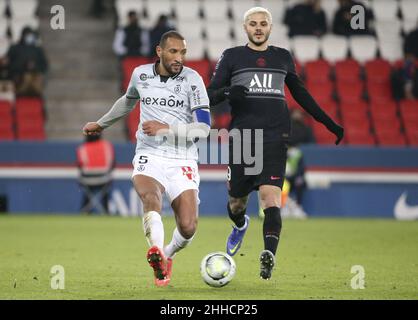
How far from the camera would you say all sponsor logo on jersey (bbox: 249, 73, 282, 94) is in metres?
9.71

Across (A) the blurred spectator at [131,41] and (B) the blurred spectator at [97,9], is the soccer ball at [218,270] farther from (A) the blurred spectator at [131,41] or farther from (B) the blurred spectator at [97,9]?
(B) the blurred spectator at [97,9]

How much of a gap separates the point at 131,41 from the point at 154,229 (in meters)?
12.2

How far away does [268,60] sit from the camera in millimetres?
9742

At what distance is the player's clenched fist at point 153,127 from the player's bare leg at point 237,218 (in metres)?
1.91

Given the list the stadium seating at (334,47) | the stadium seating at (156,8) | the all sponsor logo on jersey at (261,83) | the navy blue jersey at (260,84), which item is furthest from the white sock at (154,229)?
the stadium seating at (156,8)

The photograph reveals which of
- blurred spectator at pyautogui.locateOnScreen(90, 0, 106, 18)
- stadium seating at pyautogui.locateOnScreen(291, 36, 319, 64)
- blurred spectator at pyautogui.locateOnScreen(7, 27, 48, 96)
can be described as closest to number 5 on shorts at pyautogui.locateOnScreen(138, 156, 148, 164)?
blurred spectator at pyautogui.locateOnScreen(7, 27, 48, 96)

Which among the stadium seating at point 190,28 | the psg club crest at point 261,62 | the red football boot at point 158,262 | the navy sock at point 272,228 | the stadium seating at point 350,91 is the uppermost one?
the stadium seating at point 190,28

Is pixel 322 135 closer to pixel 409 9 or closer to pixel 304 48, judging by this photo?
pixel 304 48

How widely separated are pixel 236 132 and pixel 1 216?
29.7 feet

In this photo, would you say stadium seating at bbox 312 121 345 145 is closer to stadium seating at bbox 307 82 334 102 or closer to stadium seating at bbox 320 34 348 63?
stadium seating at bbox 307 82 334 102

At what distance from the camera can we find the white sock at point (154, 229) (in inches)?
336

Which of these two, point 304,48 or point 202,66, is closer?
point 202,66

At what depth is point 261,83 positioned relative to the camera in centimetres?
973

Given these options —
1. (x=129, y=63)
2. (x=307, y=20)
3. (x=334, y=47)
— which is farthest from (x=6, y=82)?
(x=334, y=47)
